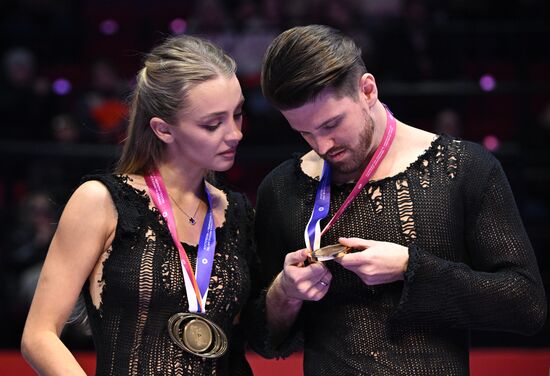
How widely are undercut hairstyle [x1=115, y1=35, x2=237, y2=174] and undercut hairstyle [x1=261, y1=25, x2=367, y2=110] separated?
0.21m

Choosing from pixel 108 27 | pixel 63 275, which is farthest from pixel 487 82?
pixel 63 275

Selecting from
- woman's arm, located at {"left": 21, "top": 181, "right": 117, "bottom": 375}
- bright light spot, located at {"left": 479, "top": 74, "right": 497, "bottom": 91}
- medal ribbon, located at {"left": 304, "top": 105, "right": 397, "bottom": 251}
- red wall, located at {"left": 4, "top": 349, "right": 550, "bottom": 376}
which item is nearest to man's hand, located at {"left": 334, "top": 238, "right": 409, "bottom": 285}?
medal ribbon, located at {"left": 304, "top": 105, "right": 397, "bottom": 251}

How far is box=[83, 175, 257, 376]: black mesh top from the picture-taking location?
103 inches

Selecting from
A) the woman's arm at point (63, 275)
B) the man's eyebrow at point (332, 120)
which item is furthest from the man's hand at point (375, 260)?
the woman's arm at point (63, 275)

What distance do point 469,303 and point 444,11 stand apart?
17.1ft

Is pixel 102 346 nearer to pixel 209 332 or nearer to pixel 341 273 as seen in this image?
pixel 209 332

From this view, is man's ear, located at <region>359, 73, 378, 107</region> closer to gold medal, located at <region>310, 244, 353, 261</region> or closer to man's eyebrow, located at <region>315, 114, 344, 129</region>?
man's eyebrow, located at <region>315, 114, 344, 129</region>

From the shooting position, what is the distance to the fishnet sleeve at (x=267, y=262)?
281 cm

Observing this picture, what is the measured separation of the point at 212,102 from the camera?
8.82 ft

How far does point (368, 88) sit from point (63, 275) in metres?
0.96

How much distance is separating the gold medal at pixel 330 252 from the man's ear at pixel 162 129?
0.57m

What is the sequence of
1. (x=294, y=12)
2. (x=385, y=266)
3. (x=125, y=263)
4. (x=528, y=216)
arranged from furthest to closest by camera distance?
(x=294, y=12) < (x=528, y=216) < (x=125, y=263) < (x=385, y=266)

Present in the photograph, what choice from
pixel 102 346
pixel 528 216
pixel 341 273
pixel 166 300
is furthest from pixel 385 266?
pixel 528 216

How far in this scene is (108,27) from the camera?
796 cm
